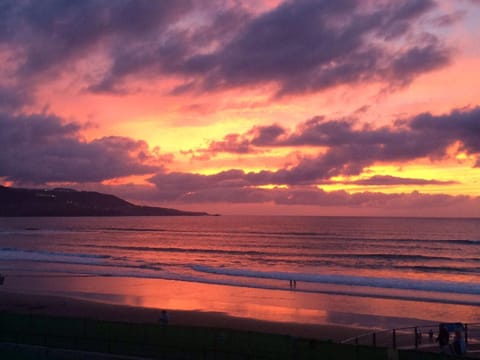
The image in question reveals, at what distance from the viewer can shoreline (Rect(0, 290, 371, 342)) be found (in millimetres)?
21828

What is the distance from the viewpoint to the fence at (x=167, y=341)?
42.3 ft

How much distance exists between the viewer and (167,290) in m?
33.9

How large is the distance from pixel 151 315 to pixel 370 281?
798 inches

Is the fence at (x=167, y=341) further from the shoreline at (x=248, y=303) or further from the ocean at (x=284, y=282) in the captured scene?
the ocean at (x=284, y=282)

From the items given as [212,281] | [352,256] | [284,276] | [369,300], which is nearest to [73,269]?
[212,281]

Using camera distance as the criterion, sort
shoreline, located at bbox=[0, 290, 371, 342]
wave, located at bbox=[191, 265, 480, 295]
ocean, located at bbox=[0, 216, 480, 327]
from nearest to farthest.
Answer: shoreline, located at bbox=[0, 290, 371, 342] → ocean, located at bbox=[0, 216, 480, 327] → wave, located at bbox=[191, 265, 480, 295]

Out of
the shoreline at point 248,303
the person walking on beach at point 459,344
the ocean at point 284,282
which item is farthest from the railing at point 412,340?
the ocean at point 284,282

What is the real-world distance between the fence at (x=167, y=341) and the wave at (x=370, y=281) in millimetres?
24471

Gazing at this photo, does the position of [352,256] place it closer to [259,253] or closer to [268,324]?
[259,253]

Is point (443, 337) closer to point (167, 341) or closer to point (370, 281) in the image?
point (167, 341)

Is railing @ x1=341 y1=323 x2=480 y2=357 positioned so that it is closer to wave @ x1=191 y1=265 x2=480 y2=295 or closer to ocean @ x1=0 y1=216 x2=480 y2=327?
ocean @ x1=0 y1=216 x2=480 y2=327

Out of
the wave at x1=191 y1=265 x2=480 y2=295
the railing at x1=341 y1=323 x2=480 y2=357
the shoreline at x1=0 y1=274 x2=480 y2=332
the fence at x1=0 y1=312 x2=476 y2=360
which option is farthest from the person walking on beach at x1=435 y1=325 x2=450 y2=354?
the wave at x1=191 y1=265 x2=480 y2=295

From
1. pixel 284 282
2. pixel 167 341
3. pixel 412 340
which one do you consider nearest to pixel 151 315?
pixel 167 341

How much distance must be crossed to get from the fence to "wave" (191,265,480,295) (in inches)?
963
